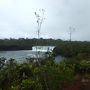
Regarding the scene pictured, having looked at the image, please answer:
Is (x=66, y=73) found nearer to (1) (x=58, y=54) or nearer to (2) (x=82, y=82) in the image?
(2) (x=82, y=82)

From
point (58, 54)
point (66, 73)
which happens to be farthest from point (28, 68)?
point (58, 54)

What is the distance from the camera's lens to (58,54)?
31.9 metres

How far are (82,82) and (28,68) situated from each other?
2.40m

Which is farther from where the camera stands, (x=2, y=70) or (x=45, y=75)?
(x=2, y=70)

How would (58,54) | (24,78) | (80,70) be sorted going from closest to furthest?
Answer: (24,78), (80,70), (58,54)

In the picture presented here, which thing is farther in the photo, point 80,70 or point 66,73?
point 80,70

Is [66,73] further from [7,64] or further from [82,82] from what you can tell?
[7,64]

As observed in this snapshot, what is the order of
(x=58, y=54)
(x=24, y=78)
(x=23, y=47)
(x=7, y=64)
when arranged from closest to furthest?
1. (x=24, y=78)
2. (x=7, y=64)
3. (x=58, y=54)
4. (x=23, y=47)

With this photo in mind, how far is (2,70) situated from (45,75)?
7.57 feet

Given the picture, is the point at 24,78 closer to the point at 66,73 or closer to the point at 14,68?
the point at 14,68

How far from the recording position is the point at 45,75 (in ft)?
38.7

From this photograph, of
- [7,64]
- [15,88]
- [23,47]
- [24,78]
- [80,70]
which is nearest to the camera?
[15,88]

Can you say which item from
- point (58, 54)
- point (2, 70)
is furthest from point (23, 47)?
point (2, 70)

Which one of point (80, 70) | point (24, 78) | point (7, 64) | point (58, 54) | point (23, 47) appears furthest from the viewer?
point (23, 47)
